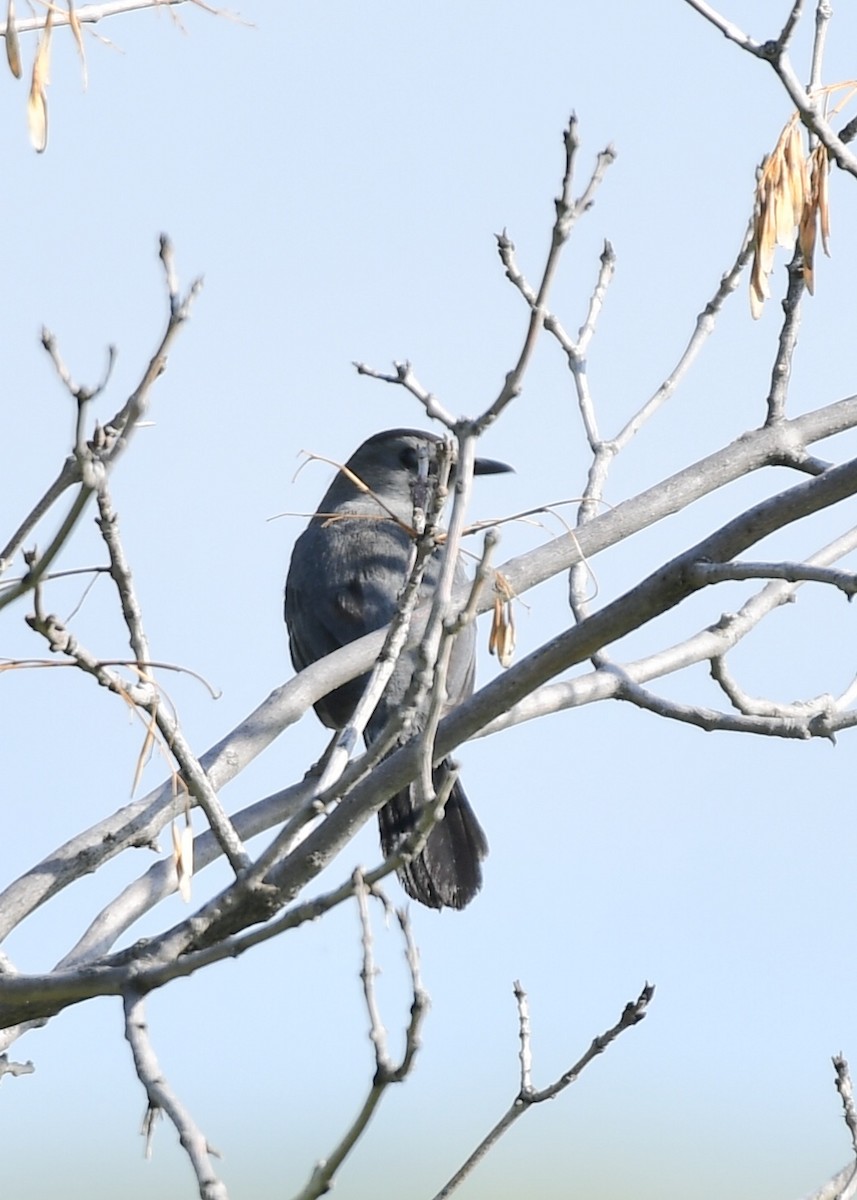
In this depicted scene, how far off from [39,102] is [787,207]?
5.30 feet

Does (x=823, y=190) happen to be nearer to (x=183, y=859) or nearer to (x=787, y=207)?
(x=787, y=207)

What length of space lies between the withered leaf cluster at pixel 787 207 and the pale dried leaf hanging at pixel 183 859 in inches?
64.0

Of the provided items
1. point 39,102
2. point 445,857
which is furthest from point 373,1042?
point 445,857

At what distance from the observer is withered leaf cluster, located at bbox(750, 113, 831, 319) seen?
319 cm

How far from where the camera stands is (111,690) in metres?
2.41

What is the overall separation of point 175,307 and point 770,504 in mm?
1115

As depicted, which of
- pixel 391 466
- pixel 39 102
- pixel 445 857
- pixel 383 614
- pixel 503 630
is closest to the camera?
pixel 39 102

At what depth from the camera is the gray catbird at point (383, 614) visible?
17.2 ft

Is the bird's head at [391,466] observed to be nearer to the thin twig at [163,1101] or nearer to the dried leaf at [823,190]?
the dried leaf at [823,190]

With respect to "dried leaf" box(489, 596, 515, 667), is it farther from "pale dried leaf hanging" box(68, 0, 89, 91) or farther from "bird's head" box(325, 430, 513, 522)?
"bird's head" box(325, 430, 513, 522)

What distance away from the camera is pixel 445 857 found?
5.27 meters

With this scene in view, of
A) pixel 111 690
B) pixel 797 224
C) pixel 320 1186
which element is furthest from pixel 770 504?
pixel 320 1186

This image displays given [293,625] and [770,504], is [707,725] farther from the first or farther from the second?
[293,625]

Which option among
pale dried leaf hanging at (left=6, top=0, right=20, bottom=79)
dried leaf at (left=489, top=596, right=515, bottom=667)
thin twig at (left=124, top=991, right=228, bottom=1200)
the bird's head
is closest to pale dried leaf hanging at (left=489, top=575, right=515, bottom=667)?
dried leaf at (left=489, top=596, right=515, bottom=667)
